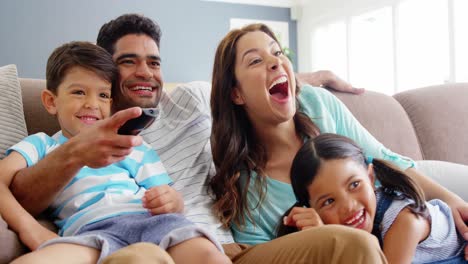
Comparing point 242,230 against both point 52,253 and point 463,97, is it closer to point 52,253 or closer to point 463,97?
point 52,253

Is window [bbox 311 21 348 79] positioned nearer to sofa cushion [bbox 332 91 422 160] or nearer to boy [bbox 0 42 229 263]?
sofa cushion [bbox 332 91 422 160]

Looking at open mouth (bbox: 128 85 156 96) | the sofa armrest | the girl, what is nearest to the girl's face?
the girl

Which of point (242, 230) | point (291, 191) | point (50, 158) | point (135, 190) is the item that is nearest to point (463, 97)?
point (291, 191)

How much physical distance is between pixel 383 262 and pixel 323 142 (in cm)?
47

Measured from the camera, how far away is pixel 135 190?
126cm

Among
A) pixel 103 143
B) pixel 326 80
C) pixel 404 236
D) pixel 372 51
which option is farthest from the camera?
pixel 372 51

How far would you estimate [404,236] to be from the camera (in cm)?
110

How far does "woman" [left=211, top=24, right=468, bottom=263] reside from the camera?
136 centimetres

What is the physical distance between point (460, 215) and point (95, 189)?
98 cm

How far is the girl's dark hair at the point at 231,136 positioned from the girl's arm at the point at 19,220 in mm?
487

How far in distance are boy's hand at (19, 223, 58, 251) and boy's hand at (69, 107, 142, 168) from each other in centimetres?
18

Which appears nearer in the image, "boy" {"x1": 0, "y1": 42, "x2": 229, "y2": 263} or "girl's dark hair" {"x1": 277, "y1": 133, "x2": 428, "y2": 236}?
"boy" {"x1": 0, "y1": 42, "x2": 229, "y2": 263}

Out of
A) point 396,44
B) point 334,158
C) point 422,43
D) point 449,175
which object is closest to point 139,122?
point 334,158

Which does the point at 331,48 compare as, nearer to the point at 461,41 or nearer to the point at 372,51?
the point at 372,51
